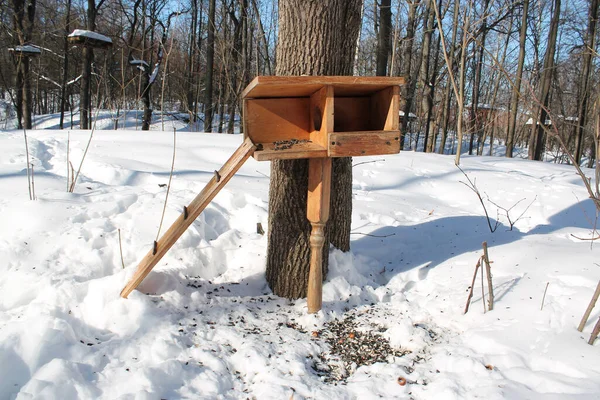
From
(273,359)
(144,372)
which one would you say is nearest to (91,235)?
(144,372)

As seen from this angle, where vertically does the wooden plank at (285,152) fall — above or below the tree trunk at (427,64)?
below

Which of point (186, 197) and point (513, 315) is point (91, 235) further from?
point (513, 315)

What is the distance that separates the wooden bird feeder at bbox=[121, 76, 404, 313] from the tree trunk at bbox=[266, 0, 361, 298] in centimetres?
19

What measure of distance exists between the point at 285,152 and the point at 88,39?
365 inches

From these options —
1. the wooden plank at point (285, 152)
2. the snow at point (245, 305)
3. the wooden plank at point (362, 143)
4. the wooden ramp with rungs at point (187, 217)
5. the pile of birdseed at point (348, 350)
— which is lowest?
the pile of birdseed at point (348, 350)

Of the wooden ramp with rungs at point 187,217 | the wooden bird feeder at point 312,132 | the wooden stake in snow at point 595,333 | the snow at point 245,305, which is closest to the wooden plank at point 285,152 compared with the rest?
the wooden bird feeder at point 312,132

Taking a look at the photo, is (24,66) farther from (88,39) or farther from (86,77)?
(88,39)

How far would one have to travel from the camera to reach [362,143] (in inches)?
87.5

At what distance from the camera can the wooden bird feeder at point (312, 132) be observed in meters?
2.19

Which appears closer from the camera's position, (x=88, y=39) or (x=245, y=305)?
(x=245, y=305)

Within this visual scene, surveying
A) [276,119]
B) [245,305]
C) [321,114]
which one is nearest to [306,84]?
[321,114]

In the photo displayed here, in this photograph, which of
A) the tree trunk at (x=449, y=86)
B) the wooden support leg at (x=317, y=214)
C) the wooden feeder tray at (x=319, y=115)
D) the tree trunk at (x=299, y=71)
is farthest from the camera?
the tree trunk at (x=449, y=86)

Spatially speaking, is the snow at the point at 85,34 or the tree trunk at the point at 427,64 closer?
the snow at the point at 85,34

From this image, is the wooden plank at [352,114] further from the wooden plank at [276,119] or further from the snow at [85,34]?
the snow at [85,34]
